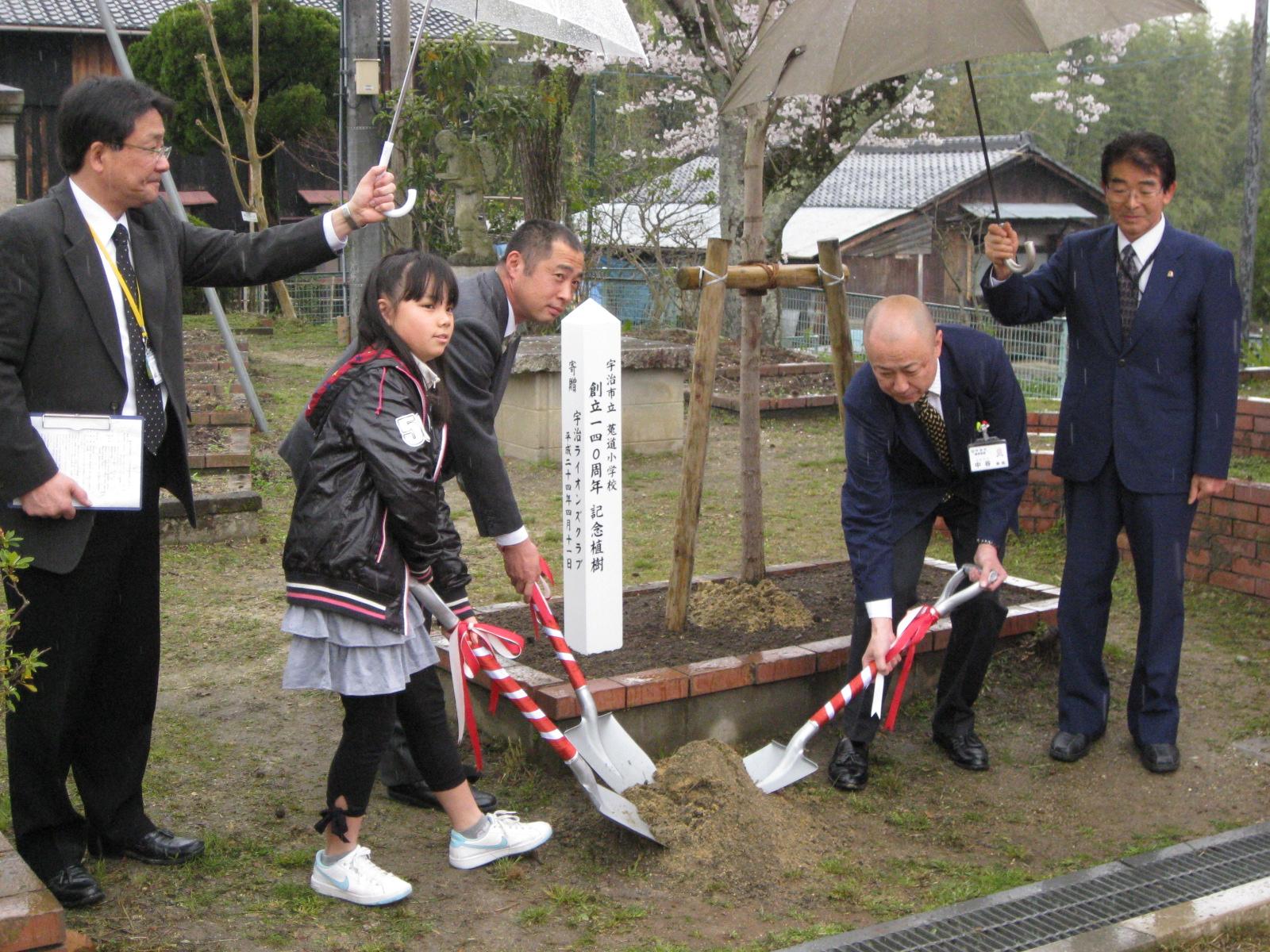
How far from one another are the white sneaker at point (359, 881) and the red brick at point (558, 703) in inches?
30.8

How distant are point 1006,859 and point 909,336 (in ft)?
4.89

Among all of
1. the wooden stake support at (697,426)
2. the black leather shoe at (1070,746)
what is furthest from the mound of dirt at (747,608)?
the black leather shoe at (1070,746)

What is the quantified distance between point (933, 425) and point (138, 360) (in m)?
2.33

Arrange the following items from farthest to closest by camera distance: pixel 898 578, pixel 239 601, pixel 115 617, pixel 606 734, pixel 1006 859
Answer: pixel 239 601, pixel 898 578, pixel 606 734, pixel 1006 859, pixel 115 617

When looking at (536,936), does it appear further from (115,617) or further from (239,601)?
(239,601)

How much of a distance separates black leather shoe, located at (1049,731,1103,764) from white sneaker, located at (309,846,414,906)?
2194 mm

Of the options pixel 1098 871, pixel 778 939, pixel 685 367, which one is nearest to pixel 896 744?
pixel 1098 871

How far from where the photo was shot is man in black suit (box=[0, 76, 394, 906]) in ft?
10.2

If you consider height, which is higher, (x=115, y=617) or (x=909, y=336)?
(x=909, y=336)

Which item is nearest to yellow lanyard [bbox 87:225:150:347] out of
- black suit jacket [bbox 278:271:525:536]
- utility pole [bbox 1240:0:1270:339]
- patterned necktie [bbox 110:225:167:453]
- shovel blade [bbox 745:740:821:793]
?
patterned necktie [bbox 110:225:167:453]

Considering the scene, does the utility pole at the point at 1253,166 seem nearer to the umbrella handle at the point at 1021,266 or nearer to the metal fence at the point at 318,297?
the umbrella handle at the point at 1021,266

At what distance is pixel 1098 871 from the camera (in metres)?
3.57

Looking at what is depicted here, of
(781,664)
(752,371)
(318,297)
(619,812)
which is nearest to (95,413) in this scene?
(619,812)

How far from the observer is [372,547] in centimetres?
313
